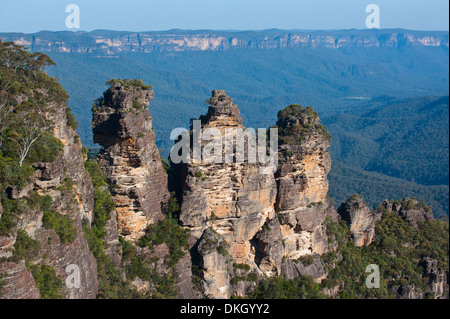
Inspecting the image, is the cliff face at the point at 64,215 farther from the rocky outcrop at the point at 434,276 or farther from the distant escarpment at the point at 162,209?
the rocky outcrop at the point at 434,276

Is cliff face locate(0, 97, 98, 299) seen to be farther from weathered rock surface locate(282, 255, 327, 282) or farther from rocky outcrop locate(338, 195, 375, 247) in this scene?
rocky outcrop locate(338, 195, 375, 247)

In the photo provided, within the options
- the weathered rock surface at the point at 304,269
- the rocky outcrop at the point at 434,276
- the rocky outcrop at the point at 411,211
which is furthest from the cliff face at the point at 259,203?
the rocky outcrop at the point at 411,211

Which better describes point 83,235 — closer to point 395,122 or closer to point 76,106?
point 76,106

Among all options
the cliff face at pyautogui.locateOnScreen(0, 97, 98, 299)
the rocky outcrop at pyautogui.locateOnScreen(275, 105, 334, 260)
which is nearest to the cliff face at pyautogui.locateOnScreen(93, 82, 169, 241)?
the cliff face at pyautogui.locateOnScreen(0, 97, 98, 299)

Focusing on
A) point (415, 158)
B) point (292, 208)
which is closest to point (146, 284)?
point (292, 208)

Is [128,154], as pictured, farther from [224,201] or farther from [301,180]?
[301,180]
